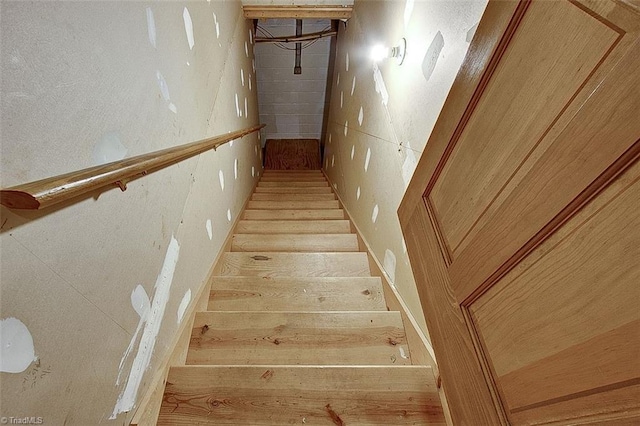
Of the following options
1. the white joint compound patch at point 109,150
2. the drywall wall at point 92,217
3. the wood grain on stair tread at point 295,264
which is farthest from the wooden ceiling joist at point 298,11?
the white joint compound patch at point 109,150

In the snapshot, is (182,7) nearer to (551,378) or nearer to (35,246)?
(35,246)

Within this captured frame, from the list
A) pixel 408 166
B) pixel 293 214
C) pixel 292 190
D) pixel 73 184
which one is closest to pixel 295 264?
pixel 408 166

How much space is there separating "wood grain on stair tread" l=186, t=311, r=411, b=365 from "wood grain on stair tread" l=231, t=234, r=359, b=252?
89 cm

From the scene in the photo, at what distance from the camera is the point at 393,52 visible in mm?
1681

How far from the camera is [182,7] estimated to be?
1314mm

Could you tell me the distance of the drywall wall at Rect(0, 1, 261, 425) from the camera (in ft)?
1.68

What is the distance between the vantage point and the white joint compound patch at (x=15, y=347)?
0.49m

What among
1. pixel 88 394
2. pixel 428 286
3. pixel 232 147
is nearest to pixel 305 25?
pixel 232 147

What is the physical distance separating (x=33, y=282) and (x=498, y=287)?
0.97 metres

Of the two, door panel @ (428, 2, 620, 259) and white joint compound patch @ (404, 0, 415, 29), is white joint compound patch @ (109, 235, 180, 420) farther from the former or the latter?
white joint compound patch @ (404, 0, 415, 29)

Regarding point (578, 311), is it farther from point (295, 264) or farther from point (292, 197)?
Result: point (292, 197)

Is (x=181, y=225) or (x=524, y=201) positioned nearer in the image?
(x=524, y=201)

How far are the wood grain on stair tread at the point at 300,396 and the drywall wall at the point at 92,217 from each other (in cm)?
17

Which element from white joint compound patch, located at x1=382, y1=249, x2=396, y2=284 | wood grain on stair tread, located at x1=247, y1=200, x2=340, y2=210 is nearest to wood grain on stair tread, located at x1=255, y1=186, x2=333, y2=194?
wood grain on stair tread, located at x1=247, y1=200, x2=340, y2=210
